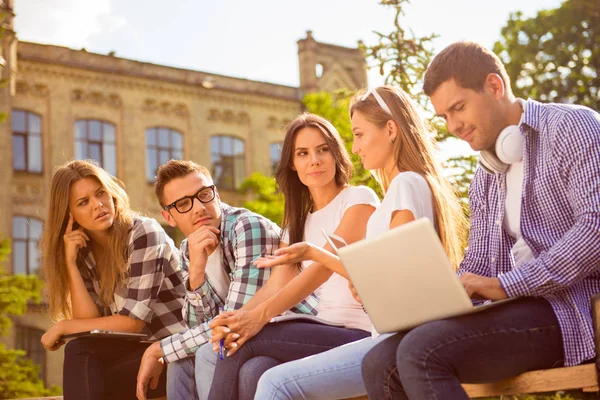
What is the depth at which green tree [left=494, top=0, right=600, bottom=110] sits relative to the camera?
82.5ft

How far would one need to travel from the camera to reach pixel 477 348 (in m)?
2.92

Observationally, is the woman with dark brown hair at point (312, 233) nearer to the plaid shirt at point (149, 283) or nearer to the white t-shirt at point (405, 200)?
the white t-shirt at point (405, 200)

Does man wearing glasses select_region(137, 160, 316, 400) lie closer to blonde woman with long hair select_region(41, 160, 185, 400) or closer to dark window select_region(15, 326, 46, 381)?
blonde woman with long hair select_region(41, 160, 185, 400)

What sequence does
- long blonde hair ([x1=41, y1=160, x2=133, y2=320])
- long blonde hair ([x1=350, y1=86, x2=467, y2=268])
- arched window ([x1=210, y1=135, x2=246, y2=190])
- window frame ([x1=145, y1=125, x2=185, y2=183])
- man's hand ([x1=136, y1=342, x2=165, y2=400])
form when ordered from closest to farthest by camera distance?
1. long blonde hair ([x1=350, y1=86, x2=467, y2=268])
2. man's hand ([x1=136, y1=342, x2=165, y2=400])
3. long blonde hair ([x1=41, y1=160, x2=133, y2=320])
4. window frame ([x1=145, y1=125, x2=185, y2=183])
5. arched window ([x1=210, y1=135, x2=246, y2=190])

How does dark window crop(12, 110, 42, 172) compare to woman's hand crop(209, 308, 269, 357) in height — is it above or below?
above

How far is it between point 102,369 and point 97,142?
78.6 ft

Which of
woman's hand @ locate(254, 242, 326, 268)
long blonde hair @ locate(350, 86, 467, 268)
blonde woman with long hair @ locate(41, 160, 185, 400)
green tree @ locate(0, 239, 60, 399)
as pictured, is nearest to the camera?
woman's hand @ locate(254, 242, 326, 268)

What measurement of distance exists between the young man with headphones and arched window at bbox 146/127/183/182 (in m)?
25.9

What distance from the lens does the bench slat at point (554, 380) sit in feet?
9.63

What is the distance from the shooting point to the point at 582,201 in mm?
3000

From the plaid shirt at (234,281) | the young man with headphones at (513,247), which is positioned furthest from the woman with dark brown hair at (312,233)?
the young man with headphones at (513,247)

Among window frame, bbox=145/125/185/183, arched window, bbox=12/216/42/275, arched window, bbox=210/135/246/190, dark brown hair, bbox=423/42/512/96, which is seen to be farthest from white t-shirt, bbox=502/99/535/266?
arched window, bbox=210/135/246/190

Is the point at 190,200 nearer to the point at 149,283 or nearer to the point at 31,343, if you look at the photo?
the point at 149,283

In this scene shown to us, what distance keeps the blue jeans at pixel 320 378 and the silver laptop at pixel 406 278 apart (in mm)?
463
